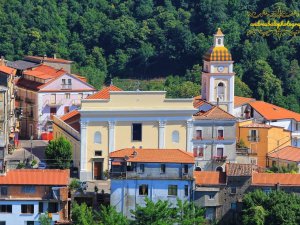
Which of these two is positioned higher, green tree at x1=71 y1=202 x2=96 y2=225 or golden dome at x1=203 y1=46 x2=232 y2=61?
golden dome at x1=203 y1=46 x2=232 y2=61

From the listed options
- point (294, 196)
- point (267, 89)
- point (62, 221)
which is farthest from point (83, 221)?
point (267, 89)

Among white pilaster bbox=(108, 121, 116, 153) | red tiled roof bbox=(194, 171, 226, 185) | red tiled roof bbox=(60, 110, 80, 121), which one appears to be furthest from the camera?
red tiled roof bbox=(60, 110, 80, 121)

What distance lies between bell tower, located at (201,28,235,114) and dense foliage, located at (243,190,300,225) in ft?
46.5

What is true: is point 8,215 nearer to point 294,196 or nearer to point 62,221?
point 62,221

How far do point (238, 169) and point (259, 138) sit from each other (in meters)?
10.1

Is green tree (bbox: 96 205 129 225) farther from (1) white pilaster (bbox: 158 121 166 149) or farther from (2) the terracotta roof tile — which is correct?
(1) white pilaster (bbox: 158 121 166 149)

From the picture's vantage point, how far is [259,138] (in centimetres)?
8631

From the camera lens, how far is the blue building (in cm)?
7494

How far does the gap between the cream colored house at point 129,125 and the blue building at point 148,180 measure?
451 cm

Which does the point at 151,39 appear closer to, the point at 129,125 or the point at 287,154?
the point at 287,154

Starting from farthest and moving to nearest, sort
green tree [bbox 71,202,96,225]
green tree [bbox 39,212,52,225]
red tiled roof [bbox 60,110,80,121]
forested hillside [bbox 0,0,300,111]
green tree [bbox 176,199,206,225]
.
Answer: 1. forested hillside [bbox 0,0,300,111]
2. red tiled roof [bbox 60,110,80,121]
3. green tree [bbox 39,212,52,225]
4. green tree [bbox 176,199,206,225]
5. green tree [bbox 71,202,96,225]

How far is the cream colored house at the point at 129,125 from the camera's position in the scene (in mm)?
80125

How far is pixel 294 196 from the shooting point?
75250 millimetres

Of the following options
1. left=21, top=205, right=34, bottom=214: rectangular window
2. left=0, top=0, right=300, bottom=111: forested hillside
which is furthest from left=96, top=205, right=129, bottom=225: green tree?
left=0, top=0, right=300, bottom=111: forested hillside
